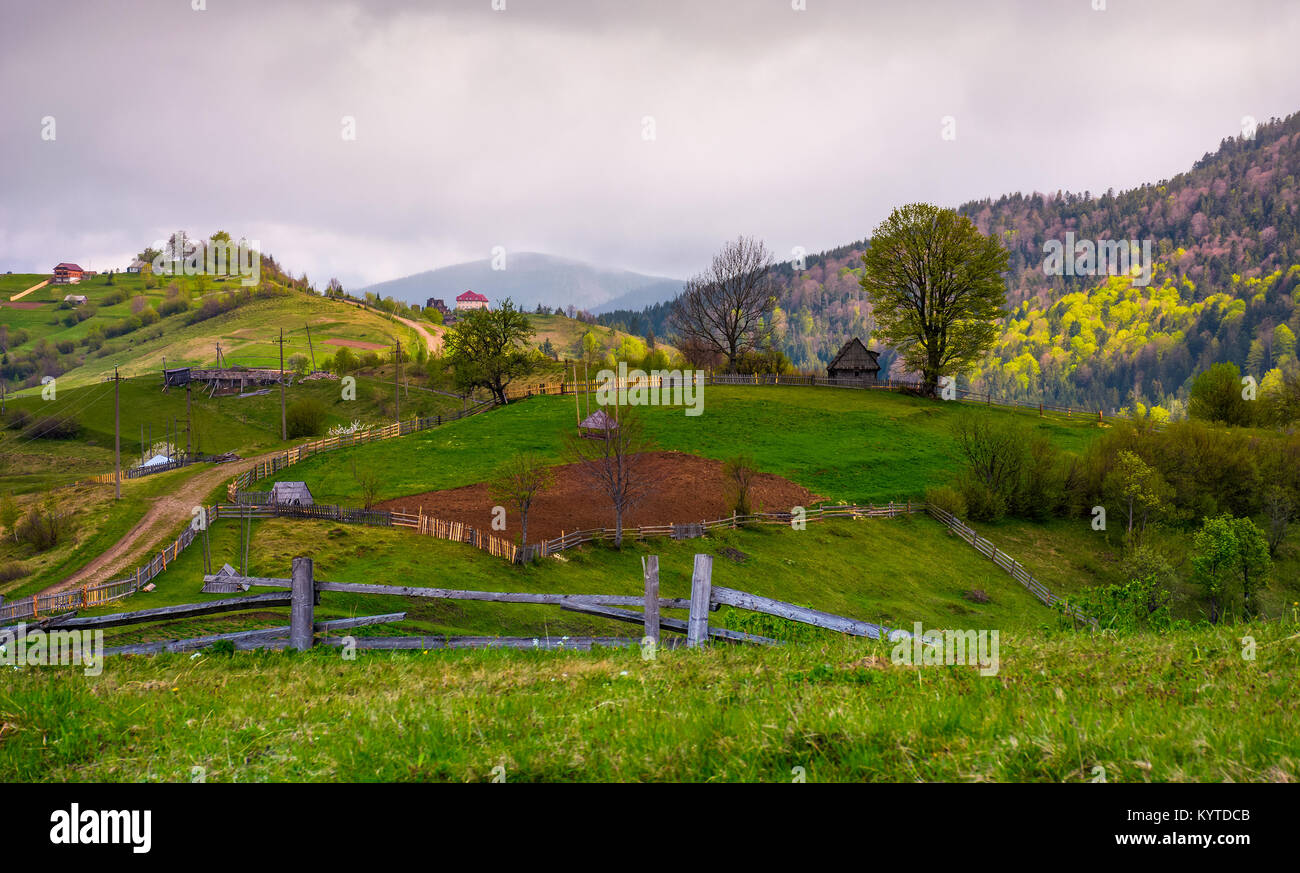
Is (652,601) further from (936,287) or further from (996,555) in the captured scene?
(936,287)

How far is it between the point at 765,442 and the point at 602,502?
1974 cm

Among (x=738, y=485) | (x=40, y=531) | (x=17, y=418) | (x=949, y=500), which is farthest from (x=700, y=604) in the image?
(x=17, y=418)

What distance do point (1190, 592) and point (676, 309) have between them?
204ft

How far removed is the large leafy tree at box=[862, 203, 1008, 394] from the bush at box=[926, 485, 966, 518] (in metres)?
31.9

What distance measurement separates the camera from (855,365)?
90.6 m

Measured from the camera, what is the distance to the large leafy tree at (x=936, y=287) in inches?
3054

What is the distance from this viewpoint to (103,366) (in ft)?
585

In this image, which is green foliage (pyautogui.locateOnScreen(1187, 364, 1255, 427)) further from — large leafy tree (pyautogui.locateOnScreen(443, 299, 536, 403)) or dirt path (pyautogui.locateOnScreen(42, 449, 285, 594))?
dirt path (pyautogui.locateOnScreen(42, 449, 285, 594))

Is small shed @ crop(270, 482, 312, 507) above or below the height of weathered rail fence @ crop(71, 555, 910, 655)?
below

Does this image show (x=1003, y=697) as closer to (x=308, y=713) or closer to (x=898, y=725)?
(x=898, y=725)

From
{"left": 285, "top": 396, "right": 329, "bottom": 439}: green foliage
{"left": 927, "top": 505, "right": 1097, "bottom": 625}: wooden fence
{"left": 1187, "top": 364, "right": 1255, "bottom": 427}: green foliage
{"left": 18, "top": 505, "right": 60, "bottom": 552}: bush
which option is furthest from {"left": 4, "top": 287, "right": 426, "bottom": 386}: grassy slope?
{"left": 1187, "top": 364, "right": 1255, "bottom": 427}: green foliage

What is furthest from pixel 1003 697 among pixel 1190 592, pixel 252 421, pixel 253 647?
pixel 252 421

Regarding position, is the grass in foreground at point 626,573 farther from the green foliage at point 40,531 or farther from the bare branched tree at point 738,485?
the green foliage at point 40,531

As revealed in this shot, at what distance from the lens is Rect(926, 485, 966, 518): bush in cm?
4912
